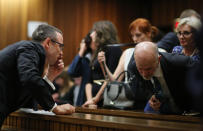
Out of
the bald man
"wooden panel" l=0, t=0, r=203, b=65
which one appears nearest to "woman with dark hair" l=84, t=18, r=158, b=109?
the bald man

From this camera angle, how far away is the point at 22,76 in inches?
83.4

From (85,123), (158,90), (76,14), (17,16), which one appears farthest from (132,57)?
(76,14)

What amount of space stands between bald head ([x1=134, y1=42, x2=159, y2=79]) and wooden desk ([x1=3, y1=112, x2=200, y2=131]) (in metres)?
0.36

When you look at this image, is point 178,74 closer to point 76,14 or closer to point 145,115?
point 145,115

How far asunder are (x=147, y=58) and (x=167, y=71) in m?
0.17

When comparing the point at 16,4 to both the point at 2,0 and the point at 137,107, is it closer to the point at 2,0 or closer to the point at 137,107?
the point at 2,0

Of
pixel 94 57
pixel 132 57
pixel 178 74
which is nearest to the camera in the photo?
pixel 178 74

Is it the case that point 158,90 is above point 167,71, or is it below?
below

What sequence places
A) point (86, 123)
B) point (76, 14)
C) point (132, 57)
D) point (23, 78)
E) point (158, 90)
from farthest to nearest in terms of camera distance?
1. point (76, 14)
2. point (132, 57)
3. point (158, 90)
4. point (23, 78)
5. point (86, 123)

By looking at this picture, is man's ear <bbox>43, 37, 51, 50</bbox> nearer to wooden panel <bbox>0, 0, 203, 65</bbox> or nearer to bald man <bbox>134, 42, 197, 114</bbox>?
bald man <bbox>134, 42, 197, 114</bbox>

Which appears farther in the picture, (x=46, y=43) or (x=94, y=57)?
(x=94, y=57)

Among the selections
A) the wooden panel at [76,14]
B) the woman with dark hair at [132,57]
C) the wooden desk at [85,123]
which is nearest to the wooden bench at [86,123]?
the wooden desk at [85,123]

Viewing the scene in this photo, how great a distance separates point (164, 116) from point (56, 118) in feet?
2.38

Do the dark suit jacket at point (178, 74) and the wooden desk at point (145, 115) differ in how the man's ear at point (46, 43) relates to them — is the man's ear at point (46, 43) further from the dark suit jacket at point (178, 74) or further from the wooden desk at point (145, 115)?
the dark suit jacket at point (178, 74)
